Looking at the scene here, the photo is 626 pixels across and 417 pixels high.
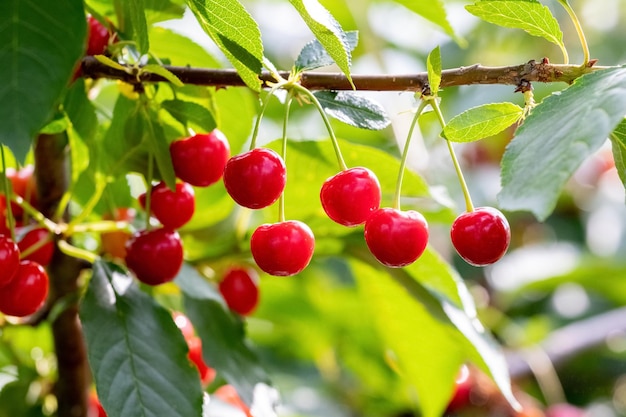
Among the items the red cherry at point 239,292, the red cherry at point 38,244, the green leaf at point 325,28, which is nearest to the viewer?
the green leaf at point 325,28

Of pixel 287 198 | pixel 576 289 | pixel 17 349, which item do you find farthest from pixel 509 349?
pixel 17 349

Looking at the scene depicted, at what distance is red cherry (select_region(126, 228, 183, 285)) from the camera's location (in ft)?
4.17

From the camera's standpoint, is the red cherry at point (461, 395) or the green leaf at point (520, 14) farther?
the red cherry at point (461, 395)

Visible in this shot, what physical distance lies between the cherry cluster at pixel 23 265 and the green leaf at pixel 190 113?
0.30 m

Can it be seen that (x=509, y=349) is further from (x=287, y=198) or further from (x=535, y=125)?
(x=535, y=125)

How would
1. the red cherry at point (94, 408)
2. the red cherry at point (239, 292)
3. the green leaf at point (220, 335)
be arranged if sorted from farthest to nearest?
1. the red cherry at point (239, 292)
2. the red cherry at point (94, 408)
3. the green leaf at point (220, 335)

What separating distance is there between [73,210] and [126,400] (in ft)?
3.00

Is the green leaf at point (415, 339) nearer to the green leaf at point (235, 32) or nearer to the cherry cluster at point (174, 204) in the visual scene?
the cherry cluster at point (174, 204)

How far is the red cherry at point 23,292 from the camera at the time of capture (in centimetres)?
121

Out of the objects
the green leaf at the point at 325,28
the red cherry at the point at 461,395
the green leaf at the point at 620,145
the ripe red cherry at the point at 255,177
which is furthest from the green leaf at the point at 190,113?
the red cherry at the point at 461,395

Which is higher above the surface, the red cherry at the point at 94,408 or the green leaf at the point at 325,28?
the green leaf at the point at 325,28

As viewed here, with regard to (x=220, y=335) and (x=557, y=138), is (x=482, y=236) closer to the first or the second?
(x=557, y=138)

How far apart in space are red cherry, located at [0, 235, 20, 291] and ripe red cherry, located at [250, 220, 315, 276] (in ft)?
1.16

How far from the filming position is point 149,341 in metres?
1.25
